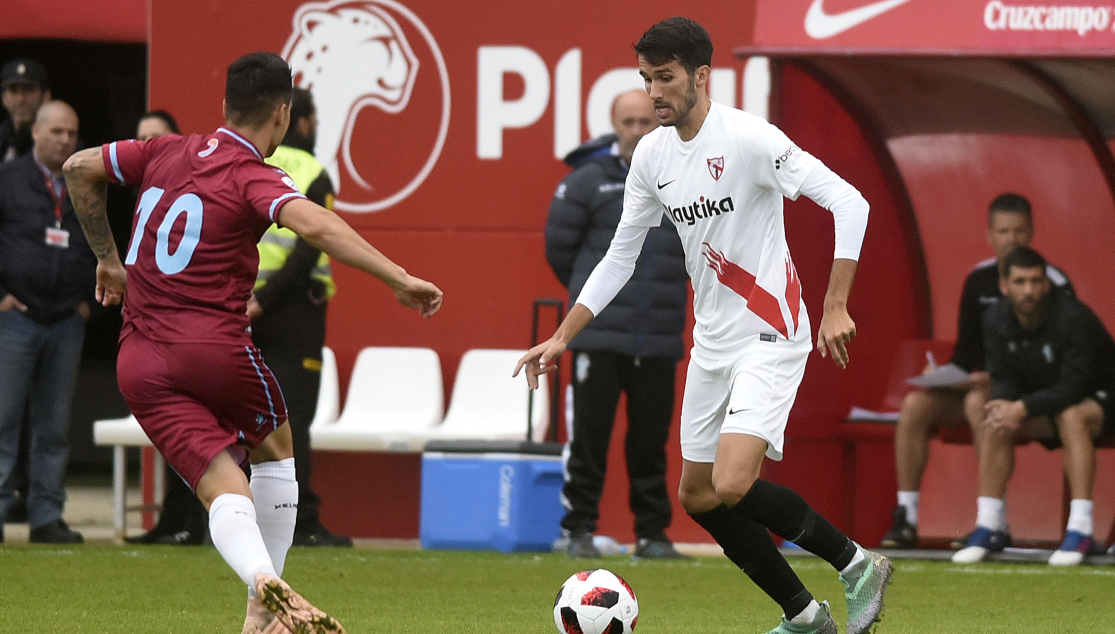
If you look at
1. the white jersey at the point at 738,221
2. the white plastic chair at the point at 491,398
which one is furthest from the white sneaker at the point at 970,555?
the white jersey at the point at 738,221

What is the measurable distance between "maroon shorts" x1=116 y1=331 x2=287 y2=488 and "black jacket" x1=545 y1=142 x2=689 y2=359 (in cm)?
357

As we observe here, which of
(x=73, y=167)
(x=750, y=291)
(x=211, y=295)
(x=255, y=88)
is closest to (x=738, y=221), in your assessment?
(x=750, y=291)

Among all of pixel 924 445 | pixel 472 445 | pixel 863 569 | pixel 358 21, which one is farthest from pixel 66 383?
pixel 863 569

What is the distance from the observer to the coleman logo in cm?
551

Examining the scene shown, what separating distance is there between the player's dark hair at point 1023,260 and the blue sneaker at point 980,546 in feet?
4.25

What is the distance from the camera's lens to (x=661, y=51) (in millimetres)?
5410

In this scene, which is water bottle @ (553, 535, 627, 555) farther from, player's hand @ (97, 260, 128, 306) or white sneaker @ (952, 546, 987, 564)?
player's hand @ (97, 260, 128, 306)

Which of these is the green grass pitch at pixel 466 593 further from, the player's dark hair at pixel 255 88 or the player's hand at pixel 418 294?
the player's dark hair at pixel 255 88

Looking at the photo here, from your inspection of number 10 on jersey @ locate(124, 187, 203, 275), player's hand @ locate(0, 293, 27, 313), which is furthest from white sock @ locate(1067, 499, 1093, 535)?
player's hand @ locate(0, 293, 27, 313)

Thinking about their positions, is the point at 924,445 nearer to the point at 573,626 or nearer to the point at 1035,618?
the point at 1035,618

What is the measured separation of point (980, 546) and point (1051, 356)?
3.35 feet

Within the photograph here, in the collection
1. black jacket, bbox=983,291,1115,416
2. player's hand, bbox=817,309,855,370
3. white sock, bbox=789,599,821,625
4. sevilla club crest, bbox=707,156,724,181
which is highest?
sevilla club crest, bbox=707,156,724,181

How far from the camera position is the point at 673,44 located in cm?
540

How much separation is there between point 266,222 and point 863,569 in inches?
84.4
